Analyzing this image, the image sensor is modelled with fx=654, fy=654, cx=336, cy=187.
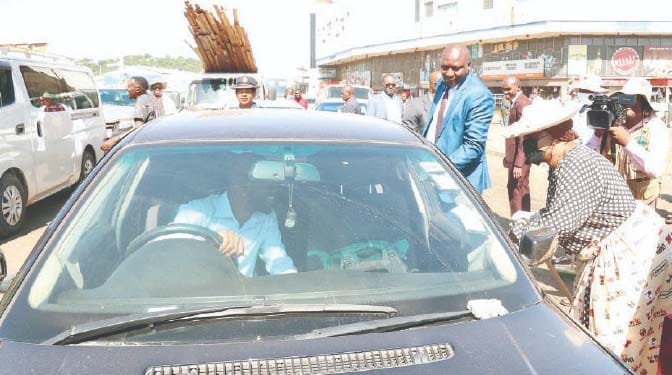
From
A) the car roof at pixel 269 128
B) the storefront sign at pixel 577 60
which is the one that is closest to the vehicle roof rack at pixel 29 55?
the car roof at pixel 269 128

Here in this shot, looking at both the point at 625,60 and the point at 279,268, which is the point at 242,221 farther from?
the point at 625,60

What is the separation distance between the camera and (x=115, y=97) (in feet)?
66.5

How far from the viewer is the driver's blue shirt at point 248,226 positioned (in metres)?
2.33

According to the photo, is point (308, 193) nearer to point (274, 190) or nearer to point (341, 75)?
point (274, 190)

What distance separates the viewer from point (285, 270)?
2240 millimetres

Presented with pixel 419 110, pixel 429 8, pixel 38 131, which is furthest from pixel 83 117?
pixel 429 8

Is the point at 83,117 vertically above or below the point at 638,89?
below

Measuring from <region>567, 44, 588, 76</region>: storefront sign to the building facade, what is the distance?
5 cm

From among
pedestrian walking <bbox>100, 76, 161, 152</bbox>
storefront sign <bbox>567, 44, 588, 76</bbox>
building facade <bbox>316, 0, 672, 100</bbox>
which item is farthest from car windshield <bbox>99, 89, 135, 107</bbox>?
storefront sign <bbox>567, 44, 588, 76</bbox>

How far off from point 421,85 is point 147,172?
3809 centimetres

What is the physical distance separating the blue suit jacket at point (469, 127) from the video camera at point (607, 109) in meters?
0.68

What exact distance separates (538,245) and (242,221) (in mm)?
1101

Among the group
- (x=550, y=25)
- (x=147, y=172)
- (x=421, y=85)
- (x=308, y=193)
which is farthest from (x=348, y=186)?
(x=421, y=85)

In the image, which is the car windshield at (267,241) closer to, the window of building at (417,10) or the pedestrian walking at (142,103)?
the pedestrian walking at (142,103)
